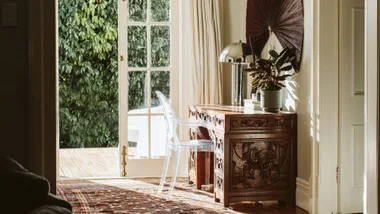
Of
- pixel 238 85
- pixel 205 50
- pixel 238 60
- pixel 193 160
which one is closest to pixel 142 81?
pixel 205 50

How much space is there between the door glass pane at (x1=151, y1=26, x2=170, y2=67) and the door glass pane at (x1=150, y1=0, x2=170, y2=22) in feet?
0.30

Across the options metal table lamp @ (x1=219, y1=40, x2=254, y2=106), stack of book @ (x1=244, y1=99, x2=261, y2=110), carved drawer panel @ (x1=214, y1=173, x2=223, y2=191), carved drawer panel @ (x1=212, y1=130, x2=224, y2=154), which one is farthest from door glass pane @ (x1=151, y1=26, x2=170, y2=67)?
carved drawer panel @ (x1=214, y1=173, x2=223, y2=191)

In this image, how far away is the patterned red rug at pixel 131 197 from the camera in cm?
519

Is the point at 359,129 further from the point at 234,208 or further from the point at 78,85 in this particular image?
the point at 78,85

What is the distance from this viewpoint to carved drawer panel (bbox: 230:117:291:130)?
17.1 ft

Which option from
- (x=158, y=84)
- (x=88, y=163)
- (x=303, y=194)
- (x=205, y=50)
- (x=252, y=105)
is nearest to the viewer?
(x=303, y=194)

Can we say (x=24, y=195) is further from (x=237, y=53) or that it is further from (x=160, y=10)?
(x=160, y=10)

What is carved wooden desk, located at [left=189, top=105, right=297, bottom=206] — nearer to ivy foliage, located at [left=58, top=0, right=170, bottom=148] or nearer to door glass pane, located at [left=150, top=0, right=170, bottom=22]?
door glass pane, located at [left=150, top=0, right=170, bottom=22]

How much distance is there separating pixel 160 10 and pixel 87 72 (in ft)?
8.50

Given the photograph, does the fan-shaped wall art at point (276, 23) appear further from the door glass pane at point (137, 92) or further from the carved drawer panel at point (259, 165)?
the door glass pane at point (137, 92)

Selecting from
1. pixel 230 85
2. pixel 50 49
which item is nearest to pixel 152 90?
pixel 230 85

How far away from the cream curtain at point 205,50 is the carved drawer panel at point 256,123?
1484 millimetres

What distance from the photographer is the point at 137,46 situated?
6766 millimetres

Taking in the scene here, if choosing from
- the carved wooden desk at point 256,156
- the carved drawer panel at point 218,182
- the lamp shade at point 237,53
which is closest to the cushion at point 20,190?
the carved wooden desk at point 256,156
